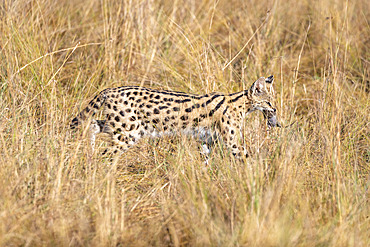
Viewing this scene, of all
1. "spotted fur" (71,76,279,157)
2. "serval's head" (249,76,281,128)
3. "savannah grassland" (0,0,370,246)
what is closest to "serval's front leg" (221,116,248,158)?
"spotted fur" (71,76,279,157)

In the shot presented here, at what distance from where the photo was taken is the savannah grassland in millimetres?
3555

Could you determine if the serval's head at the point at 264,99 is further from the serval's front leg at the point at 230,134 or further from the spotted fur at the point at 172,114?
the serval's front leg at the point at 230,134

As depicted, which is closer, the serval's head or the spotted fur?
the spotted fur

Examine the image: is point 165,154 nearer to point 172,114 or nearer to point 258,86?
point 172,114

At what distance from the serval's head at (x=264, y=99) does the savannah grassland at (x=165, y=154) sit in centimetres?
15

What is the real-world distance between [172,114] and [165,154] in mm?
476

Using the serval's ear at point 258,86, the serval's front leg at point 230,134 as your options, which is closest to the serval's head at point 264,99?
the serval's ear at point 258,86

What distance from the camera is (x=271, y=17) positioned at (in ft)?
24.4

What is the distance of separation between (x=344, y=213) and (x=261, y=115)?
2357mm

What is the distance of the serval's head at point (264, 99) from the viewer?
553 centimetres

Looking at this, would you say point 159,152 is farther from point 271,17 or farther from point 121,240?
point 271,17

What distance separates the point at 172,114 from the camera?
543 cm

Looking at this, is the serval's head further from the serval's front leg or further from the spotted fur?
the serval's front leg

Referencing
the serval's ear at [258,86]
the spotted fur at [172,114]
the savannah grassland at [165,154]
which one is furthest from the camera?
the serval's ear at [258,86]
